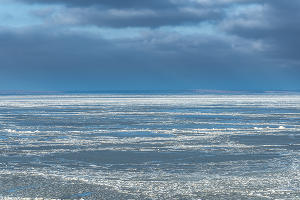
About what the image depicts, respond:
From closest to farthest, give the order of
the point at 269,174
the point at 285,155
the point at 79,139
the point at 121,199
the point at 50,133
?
1. the point at 121,199
2. the point at 269,174
3. the point at 285,155
4. the point at 79,139
5. the point at 50,133

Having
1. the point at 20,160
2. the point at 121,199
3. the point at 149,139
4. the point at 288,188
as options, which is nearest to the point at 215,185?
the point at 288,188

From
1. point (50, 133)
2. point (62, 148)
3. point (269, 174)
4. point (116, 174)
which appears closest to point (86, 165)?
point (116, 174)

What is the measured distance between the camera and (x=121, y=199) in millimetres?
10258

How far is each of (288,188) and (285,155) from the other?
5.25 m

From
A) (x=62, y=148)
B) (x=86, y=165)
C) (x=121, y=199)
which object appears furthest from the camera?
(x=62, y=148)

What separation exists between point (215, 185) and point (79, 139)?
10.5 metres

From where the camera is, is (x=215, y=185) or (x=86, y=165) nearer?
(x=215, y=185)

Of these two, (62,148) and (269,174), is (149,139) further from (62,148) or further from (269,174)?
(269,174)

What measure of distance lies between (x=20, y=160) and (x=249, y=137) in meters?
11.0

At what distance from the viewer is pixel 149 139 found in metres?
20.8

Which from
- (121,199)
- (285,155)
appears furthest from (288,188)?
(285,155)

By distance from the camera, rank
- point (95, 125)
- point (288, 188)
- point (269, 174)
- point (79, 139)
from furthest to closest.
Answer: point (95, 125), point (79, 139), point (269, 174), point (288, 188)

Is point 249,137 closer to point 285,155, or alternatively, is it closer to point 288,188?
point 285,155

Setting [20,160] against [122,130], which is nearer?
[20,160]
